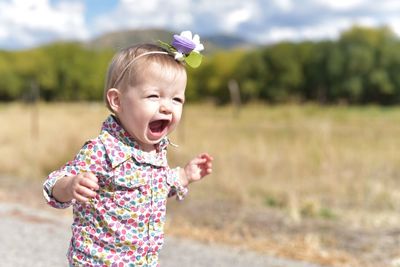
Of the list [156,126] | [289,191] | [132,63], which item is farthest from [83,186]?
[289,191]

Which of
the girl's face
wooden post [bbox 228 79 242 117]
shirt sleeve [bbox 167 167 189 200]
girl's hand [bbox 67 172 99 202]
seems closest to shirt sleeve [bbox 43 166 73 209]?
girl's hand [bbox 67 172 99 202]

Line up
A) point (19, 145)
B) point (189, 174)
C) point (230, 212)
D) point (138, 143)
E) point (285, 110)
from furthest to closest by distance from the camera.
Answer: point (285, 110), point (19, 145), point (230, 212), point (189, 174), point (138, 143)

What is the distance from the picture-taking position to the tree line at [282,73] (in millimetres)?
48312

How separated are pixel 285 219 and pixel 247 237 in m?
1.26

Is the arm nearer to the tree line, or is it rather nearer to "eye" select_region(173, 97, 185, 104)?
"eye" select_region(173, 97, 185, 104)

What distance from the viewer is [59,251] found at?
4355 millimetres

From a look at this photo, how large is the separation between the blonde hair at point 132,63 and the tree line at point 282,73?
40010mm

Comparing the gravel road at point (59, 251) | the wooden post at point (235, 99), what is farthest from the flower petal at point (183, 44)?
the wooden post at point (235, 99)

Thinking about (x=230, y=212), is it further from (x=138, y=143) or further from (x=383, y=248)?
(x=138, y=143)

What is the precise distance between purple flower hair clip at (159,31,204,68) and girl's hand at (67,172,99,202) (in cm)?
62

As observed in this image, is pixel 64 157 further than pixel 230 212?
Yes

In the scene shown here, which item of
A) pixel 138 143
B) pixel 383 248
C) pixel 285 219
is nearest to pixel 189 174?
pixel 138 143

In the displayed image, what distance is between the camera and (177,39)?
7.74ft

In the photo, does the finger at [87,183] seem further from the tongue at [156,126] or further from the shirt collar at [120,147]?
the tongue at [156,126]
